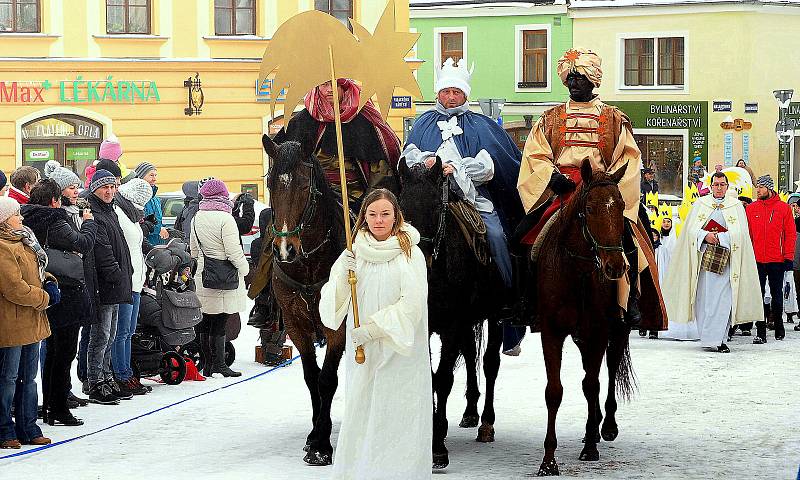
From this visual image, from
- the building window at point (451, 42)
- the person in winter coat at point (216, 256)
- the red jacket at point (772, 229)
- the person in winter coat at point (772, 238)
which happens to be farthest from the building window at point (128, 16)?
the building window at point (451, 42)

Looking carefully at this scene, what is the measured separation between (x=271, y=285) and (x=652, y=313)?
2.72 metres

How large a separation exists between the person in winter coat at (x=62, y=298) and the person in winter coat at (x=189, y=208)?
3.11 m

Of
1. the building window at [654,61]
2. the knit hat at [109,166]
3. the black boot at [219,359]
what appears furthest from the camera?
the building window at [654,61]

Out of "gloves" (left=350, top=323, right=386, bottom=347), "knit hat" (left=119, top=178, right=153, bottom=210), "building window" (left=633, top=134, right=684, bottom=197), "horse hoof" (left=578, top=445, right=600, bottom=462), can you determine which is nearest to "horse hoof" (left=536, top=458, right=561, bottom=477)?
"horse hoof" (left=578, top=445, right=600, bottom=462)

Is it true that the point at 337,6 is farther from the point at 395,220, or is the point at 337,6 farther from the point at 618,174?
the point at 395,220

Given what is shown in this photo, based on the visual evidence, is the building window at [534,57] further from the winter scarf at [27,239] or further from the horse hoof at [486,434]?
the winter scarf at [27,239]

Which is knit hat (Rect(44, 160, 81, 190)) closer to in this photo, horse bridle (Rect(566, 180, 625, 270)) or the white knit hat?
the white knit hat

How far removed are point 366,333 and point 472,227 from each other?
197 cm

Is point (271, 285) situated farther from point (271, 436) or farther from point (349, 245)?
point (349, 245)

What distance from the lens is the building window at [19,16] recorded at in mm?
28531

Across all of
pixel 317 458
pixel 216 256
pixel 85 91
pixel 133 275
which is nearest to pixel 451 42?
pixel 85 91

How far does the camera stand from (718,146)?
141ft

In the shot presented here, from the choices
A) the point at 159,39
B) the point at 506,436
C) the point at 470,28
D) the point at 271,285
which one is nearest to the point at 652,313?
the point at 506,436

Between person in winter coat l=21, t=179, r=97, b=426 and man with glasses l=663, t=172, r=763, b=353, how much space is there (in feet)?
25.7
